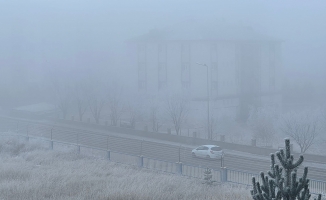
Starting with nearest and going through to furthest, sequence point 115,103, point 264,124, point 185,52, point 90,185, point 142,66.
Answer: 1. point 90,185
2. point 264,124
3. point 115,103
4. point 185,52
5. point 142,66

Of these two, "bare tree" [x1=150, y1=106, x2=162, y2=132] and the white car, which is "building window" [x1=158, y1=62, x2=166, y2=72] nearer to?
"bare tree" [x1=150, y1=106, x2=162, y2=132]

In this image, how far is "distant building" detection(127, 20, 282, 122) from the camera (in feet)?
99.8

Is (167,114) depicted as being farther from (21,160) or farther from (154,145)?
(21,160)

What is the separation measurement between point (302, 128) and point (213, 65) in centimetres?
1104

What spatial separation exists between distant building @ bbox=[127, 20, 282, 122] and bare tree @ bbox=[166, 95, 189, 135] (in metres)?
1.51

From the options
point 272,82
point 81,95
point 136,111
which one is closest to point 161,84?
point 136,111

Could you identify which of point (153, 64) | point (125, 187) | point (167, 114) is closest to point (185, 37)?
point (153, 64)

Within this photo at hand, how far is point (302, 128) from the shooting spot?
2095 cm

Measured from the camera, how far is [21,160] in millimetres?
12484

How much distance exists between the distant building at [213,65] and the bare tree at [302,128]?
702cm

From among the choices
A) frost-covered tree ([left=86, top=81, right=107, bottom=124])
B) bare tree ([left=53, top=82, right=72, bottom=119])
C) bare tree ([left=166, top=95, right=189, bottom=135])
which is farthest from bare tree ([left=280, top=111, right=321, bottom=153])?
bare tree ([left=53, top=82, right=72, bottom=119])

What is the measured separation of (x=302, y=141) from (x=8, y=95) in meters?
26.2

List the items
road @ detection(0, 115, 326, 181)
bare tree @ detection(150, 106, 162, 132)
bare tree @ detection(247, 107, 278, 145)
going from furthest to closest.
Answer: bare tree @ detection(150, 106, 162, 132) < bare tree @ detection(247, 107, 278, 145) < road @ detection(0, 115, 326, 181)

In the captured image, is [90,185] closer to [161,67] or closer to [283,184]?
[283,184]
